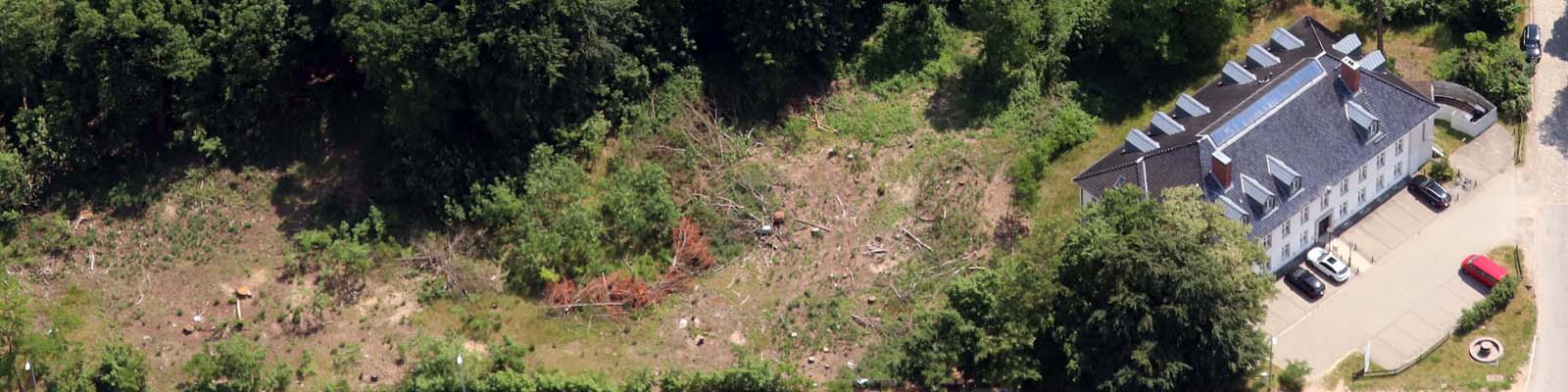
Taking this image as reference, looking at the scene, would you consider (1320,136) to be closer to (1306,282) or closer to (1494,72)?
(1306,282)

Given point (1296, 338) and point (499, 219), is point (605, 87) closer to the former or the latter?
point (499, 219)

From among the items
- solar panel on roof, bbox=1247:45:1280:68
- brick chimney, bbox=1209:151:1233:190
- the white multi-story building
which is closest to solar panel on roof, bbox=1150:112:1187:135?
the white multi-story building

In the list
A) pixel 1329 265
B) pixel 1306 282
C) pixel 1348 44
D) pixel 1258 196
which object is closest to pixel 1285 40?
pixel 1348 44

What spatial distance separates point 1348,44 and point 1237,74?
608 centimetres

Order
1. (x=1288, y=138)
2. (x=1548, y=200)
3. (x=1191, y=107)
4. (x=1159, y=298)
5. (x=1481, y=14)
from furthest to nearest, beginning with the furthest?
(x=1481, y=14)
(x=1548, y=200)
(x=1191, y=107)
(x=1288, y=138)
(x=1159, y=298)

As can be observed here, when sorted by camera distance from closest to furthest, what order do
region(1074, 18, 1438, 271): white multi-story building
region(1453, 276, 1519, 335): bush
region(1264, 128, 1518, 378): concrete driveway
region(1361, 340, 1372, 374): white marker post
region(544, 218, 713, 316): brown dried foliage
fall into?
region(1361, 340, 1372, 374): white marker post, region(1453, 276, 1519, 335): bush, region(1264, 128, 1518, 378): concrete driveway, region(1074, 18, 1438, 271): white multi-story building, region(544, 218, 713, 316): brown dried foliage

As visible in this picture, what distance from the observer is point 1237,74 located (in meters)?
→ 109

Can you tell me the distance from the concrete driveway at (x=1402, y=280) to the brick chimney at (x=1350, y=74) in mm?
6001

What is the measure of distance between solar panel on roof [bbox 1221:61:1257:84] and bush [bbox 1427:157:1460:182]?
9.82 m

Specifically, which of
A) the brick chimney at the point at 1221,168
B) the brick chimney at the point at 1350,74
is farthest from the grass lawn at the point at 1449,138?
the brick chimney at the point at 1221,168

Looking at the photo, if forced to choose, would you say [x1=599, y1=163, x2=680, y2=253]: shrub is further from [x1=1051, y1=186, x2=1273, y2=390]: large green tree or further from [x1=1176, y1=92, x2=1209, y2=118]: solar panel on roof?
[x1=1176, y1=92, x2=1209, y2=118]: solar panel on roof

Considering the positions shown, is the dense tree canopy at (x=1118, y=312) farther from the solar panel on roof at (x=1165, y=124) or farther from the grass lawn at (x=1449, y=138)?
the grass lawn at (x=1449, y=138)

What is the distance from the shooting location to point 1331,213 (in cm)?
10588

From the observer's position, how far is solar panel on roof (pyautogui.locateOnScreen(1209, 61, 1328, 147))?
10362 cm
